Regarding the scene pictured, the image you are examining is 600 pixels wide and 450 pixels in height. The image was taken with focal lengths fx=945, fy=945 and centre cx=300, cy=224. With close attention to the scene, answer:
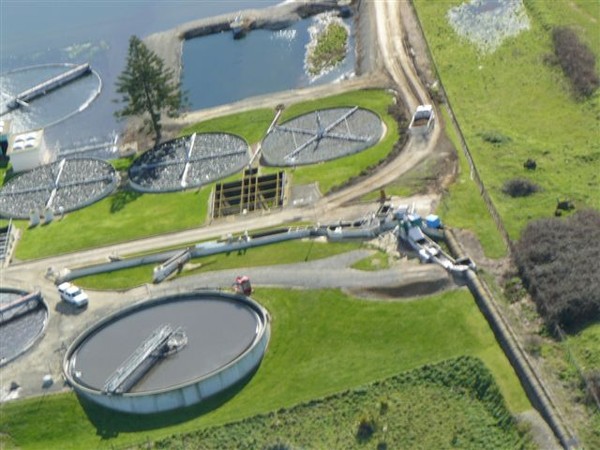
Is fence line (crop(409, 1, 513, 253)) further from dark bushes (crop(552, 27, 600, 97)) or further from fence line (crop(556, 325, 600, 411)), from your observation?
dark bushes (crop(552, 27, 600, 97))

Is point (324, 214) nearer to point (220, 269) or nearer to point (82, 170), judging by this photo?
point (220, 269)

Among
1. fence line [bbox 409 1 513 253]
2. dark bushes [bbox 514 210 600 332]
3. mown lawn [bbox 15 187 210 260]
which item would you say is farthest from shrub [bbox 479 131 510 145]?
mown lawn [bbox 15 187 210 260]

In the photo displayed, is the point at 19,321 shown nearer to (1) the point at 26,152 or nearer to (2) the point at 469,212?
(1) the point at 26,152

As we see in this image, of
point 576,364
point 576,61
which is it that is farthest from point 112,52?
point 576,364

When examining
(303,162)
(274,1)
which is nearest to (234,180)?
(303,162)

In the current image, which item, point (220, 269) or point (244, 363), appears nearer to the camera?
point (244, 363)

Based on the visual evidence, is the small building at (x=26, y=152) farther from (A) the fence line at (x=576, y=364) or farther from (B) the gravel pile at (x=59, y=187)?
(A) the fence line at (x=576, y=364)
